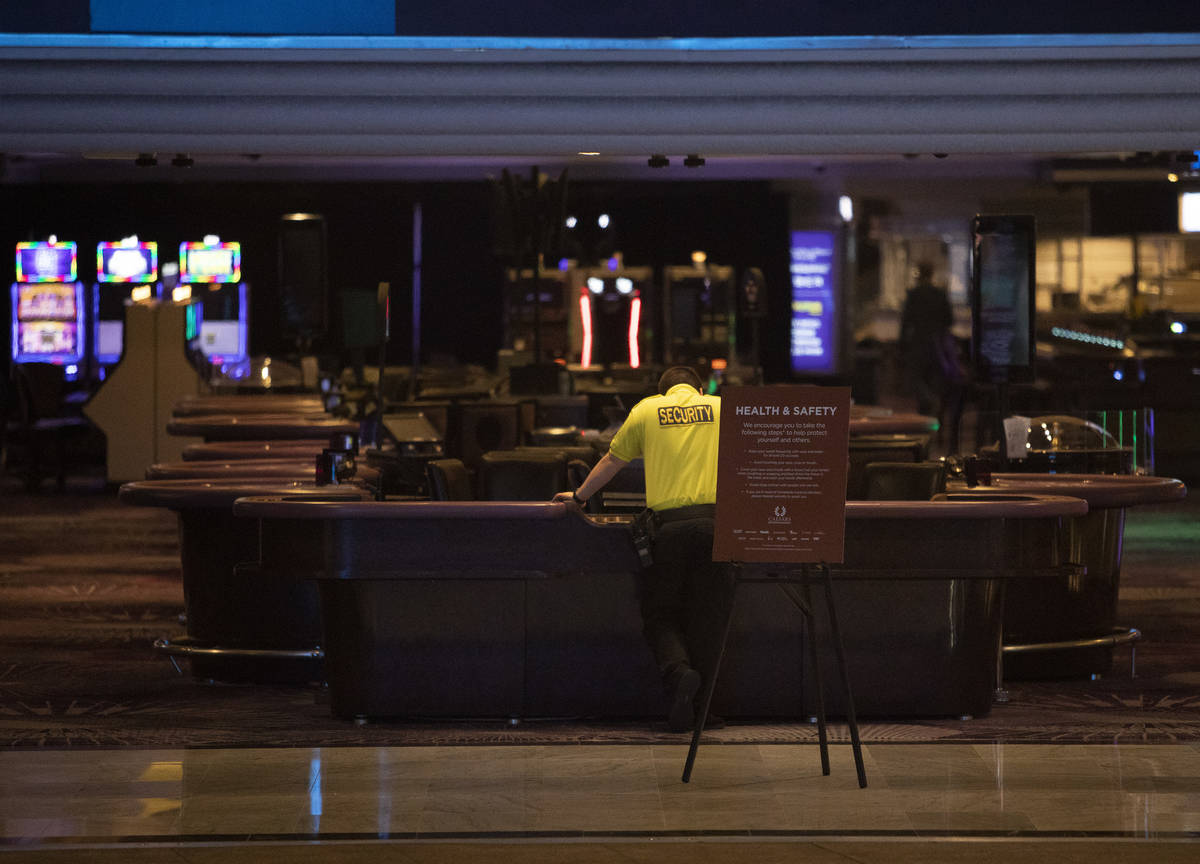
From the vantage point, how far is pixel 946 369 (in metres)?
17.3

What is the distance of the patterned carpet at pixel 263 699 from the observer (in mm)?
6082

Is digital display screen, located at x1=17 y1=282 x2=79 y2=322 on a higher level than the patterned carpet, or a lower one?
higher

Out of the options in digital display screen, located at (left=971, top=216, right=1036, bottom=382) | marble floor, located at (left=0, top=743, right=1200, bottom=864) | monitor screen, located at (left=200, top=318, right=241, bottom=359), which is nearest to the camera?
marble floor, located at (left=0, top=743, right=1200, bottom=864)

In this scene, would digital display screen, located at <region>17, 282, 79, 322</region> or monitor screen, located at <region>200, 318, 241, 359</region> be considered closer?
monitor screen, located at <region>200, 318, 241, 359</region>

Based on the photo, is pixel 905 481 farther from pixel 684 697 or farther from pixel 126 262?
pixel 126 262

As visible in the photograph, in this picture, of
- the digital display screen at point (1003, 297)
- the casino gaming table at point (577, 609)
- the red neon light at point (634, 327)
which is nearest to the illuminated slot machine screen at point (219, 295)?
the red neon light at point (634, 327)

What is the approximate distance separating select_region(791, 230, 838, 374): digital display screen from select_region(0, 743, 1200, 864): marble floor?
Answer: 17.3 metres

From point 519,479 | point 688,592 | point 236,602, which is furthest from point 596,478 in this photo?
point 236,602

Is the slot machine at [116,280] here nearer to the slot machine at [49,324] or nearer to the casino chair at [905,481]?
the slot machine at [49,324]

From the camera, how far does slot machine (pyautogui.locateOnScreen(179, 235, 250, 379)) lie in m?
18.1

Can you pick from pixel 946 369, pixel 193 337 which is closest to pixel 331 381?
pixel 193 337

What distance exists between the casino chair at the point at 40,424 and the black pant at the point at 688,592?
11.2 meters

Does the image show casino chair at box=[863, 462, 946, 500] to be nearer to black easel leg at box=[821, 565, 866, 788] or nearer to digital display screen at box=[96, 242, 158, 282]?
black easel leg at box=[821, 565, 866, 788]

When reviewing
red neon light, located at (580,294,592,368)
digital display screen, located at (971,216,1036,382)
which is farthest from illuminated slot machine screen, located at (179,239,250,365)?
digital display screen, located at (971,216,1036,382)
